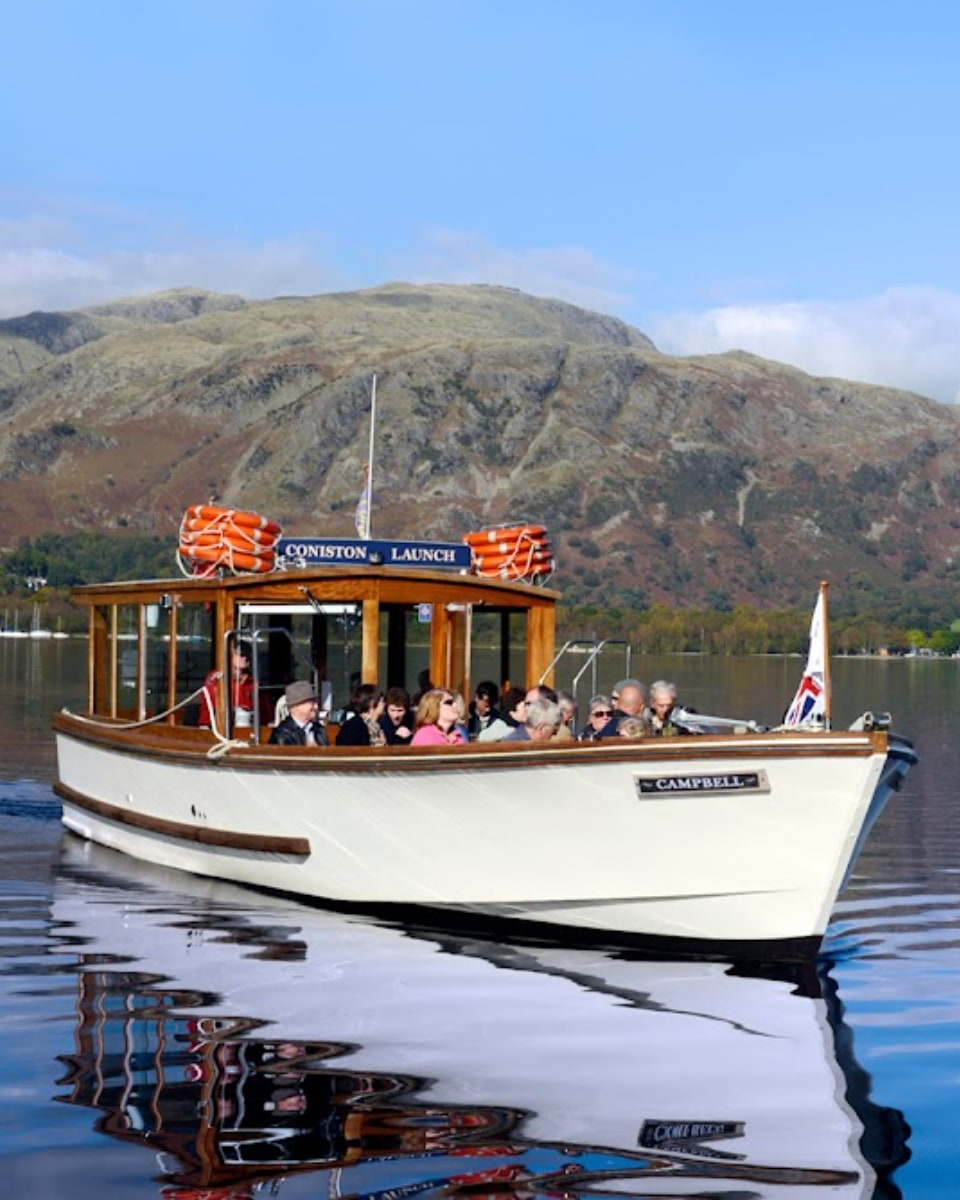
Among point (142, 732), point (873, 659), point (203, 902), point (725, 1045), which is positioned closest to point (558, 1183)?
point (725, 1045)

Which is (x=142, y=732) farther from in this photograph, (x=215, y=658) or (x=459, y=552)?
(x=459, y=552)

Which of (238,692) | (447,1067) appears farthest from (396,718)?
(447,1067)

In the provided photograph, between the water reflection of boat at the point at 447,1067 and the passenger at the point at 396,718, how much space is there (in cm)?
167

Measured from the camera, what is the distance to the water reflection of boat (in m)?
8.47

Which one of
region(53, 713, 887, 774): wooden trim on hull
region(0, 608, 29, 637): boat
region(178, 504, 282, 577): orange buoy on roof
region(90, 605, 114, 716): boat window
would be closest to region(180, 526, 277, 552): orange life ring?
region(178, 504, 282, 577): orange buoy on roof

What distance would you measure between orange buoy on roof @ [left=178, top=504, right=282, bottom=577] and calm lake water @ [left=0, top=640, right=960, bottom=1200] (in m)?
3.00

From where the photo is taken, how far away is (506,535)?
18.1m

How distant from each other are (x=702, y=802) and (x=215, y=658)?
5.99 m

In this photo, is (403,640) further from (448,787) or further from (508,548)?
(448,787)

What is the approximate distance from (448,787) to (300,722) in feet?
7.25

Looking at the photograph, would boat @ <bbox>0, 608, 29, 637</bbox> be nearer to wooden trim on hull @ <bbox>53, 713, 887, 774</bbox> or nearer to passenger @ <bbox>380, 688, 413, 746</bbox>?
passenger @ <bbox>380, 688, 413, 746</bbox>

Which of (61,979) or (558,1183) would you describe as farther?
(61,979)

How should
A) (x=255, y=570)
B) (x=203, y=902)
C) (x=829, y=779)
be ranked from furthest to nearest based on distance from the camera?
(x=255, y=570) < (x=203, y=902) < (x=829, y=779)

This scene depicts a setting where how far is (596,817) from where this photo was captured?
12938mm
